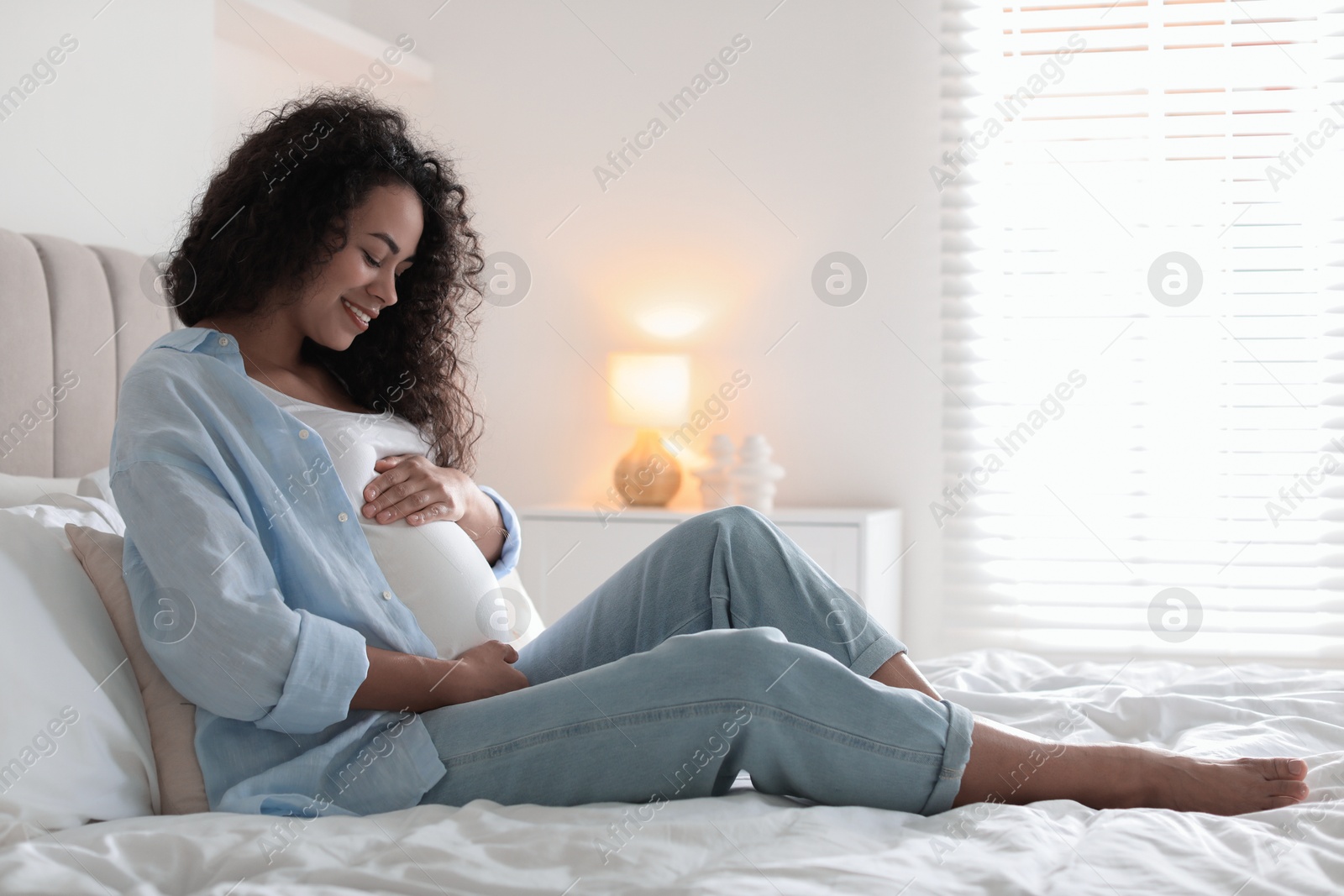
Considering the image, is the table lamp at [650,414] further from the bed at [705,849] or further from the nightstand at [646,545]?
the bed at [705,849]

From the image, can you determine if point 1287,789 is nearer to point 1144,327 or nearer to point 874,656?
point 874,656

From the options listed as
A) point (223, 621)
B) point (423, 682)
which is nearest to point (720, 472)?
point (423, 682)

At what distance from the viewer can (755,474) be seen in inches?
117

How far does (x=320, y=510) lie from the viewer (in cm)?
125

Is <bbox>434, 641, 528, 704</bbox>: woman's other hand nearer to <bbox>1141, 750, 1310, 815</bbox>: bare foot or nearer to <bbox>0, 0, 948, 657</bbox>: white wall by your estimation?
<bbox>1141, 750, 1310, 815</bbox>: bare foot

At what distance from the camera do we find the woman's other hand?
1.20 meters

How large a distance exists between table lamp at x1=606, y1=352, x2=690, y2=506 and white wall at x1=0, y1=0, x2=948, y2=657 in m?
0.15

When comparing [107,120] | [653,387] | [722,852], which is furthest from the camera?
[653,387]

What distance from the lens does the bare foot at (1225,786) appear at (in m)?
1.12

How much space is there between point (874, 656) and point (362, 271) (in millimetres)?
753

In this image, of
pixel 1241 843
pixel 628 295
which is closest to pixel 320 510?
pixel 1241 843

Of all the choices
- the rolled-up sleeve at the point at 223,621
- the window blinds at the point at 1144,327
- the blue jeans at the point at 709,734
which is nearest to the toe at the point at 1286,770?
the blue jeans at the point at 709,734

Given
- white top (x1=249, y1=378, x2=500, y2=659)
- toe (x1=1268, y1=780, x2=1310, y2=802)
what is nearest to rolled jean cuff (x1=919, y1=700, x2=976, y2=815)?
toe (x1=1268, y1=780, x2=1310, y2=802)

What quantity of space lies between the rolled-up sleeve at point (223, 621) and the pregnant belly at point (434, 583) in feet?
0.53
